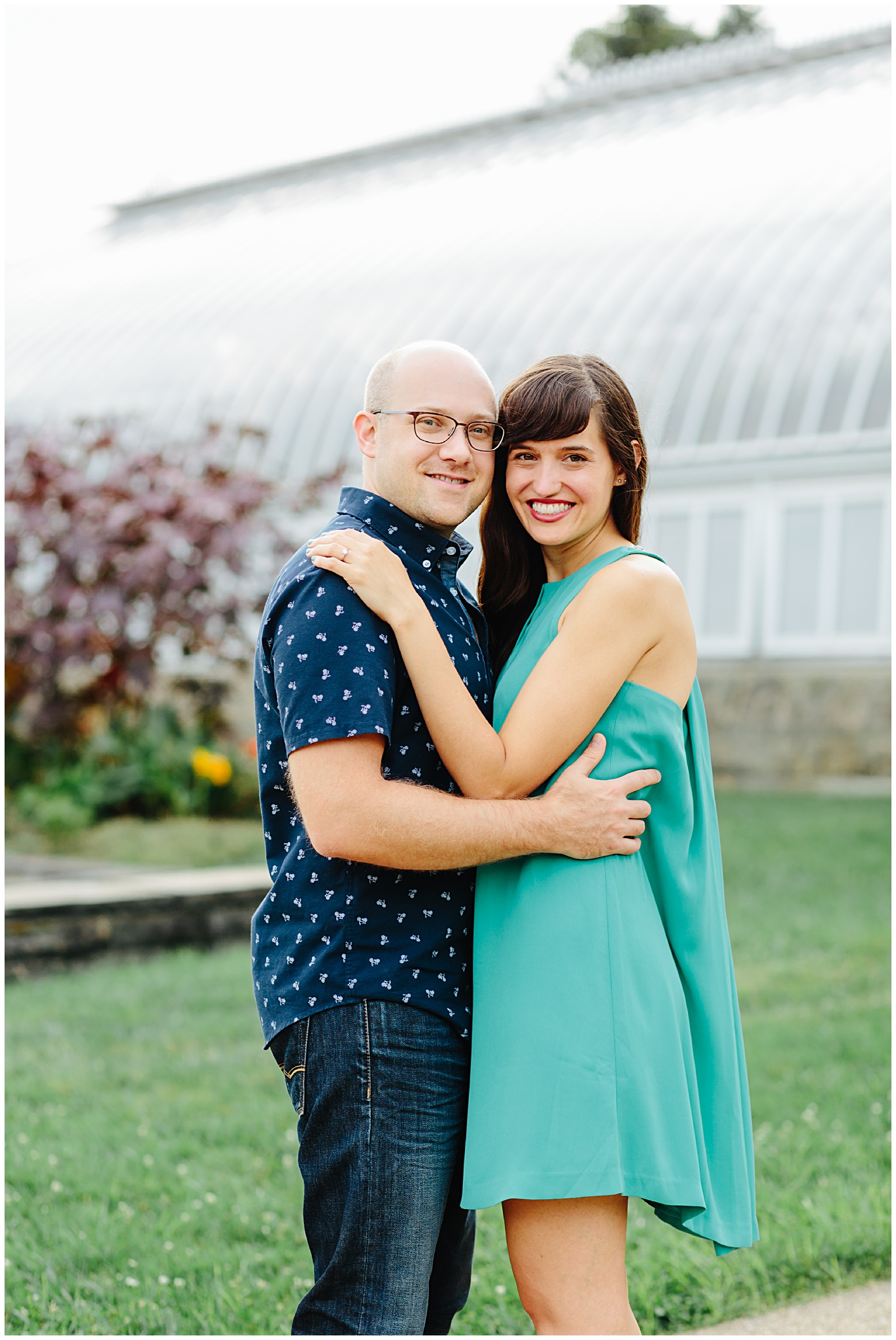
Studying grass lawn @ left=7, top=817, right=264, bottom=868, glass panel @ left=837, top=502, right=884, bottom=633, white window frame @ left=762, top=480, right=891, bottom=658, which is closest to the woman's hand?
grass lawn @ left=7, top=817, right=264, bottom=868

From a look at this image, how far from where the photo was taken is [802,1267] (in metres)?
3.40

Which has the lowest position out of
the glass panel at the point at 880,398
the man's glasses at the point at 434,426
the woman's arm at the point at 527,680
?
the woman's arm at the point at 527,680

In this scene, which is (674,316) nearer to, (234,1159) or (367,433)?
(234,1159)

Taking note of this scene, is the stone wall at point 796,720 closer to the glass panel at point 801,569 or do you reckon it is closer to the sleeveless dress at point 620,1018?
the glass panel at point 801,569

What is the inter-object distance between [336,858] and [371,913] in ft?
0.33

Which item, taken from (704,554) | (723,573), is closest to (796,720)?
(723,573)

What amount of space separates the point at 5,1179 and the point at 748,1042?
115 inches

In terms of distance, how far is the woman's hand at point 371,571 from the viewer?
79.5 inches

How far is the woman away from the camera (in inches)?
78.5

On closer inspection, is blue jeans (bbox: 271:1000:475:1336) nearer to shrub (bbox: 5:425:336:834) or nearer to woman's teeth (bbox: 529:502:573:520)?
woman's teeth (bbox: 529:502:573:520)

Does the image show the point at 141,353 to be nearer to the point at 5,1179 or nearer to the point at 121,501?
the point at 121,501

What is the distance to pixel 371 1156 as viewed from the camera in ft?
6.50

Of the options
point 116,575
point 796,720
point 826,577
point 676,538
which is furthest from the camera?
point 676,538

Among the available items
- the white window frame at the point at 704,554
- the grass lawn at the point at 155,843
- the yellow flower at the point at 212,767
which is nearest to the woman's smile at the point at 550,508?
the grass lawn at the point at 155,843
